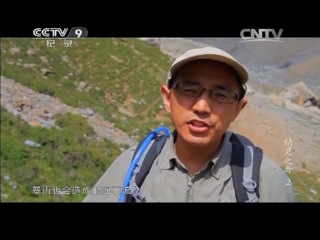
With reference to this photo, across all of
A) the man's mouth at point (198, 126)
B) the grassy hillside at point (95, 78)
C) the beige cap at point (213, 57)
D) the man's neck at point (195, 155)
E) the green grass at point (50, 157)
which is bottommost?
the man's neck at point (195, 155)

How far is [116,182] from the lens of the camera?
182 cm

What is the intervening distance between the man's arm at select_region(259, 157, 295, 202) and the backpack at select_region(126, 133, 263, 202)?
0.03 m

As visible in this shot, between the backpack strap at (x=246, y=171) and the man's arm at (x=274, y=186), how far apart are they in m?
Result: 0.03

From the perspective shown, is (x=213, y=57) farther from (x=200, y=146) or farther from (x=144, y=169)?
(x=144, y=169)

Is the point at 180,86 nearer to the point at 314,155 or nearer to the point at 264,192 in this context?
the point at 264,192

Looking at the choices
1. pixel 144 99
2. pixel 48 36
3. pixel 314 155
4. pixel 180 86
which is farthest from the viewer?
pixel 144 99

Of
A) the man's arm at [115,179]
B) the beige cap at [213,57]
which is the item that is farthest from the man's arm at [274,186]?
the man's arm at [115,179]

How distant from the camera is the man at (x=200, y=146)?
1661 millimetres

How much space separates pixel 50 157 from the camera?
528 centimetres

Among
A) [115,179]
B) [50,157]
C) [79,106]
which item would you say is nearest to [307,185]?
[115,179]

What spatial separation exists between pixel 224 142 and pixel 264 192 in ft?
1.04

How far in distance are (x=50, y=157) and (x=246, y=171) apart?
4063 mm

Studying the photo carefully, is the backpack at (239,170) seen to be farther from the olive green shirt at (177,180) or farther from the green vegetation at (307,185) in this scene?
the green vegetation at (307,185)

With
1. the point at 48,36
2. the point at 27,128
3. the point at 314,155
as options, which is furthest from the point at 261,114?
the point at 48,36
